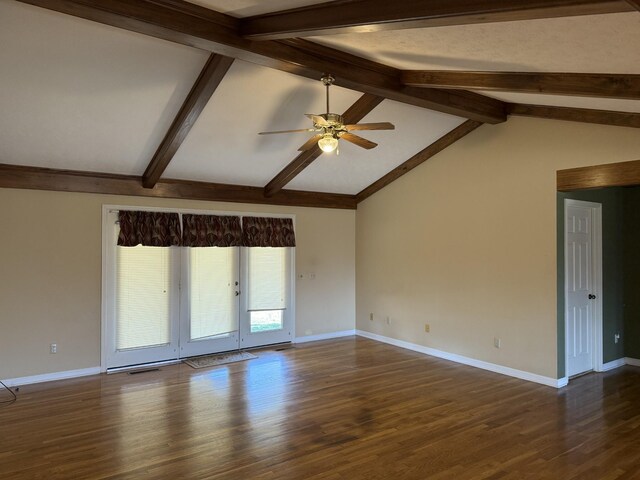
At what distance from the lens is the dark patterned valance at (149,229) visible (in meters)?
5.88

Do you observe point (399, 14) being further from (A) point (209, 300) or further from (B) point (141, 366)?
(B) point (141, 366)

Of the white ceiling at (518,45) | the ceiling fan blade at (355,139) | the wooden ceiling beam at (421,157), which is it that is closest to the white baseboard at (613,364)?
the wooden ceiling beam at (421,157)

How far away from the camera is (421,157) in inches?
268

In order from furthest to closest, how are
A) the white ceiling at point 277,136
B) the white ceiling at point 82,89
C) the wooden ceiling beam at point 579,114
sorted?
the white ceiling at point 277,136 < the wooden ceiling beam at point 579,114 < the white ceiling at point 82,89

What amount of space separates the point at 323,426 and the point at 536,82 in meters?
3.61

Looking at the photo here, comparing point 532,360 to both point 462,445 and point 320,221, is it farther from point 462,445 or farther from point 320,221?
point 320,221

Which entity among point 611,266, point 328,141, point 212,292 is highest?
point 328,141

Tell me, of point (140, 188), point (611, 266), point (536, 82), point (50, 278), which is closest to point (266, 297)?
point (140, 188)

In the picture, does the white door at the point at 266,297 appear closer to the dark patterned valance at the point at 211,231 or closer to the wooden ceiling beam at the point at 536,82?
the dark patterned valance at the point at 211,231

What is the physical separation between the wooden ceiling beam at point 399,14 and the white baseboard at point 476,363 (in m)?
4.31

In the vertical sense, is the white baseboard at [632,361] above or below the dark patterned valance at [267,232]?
below

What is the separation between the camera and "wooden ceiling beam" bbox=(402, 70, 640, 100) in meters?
3.44

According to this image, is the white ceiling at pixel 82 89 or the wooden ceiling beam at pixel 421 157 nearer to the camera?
the white ceiling at pixel 82 89

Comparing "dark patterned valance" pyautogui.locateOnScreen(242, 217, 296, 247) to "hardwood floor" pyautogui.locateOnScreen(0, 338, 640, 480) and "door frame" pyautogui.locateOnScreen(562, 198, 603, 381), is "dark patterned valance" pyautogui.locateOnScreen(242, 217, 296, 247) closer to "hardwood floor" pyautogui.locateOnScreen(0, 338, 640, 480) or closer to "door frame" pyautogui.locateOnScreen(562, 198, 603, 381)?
"hardwood floor" pyautogui.locateOnScreen(0, 338, 640, 480)
